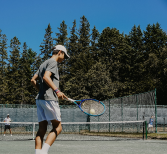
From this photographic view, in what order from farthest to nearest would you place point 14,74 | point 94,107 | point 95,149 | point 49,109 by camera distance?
point 14,74 → point 95,149 → point 94,107 → point 49,109

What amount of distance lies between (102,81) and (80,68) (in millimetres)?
6061

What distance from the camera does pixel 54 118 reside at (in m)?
3.98

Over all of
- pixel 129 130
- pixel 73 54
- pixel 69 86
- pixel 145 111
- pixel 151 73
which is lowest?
pixel 129 130

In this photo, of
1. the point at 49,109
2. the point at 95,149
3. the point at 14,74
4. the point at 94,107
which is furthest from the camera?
the point at 14,74

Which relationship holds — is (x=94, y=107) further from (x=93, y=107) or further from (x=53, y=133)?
(x=53, y=133)

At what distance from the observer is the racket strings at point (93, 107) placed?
6.33m

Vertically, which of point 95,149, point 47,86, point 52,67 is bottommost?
point 95,149

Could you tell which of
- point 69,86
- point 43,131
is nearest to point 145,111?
point 43,131

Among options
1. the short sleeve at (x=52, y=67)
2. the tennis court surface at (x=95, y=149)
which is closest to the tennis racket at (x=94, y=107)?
the tennis court surface at (x=95, y=149)

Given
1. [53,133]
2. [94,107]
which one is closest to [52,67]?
[53,133]

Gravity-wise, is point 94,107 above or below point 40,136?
above

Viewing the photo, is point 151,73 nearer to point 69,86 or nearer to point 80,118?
point 69,86

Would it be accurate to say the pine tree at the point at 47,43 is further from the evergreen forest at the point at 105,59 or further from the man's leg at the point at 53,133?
the man's leg at the point at 53,133

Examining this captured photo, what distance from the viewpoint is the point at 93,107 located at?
680 cm
